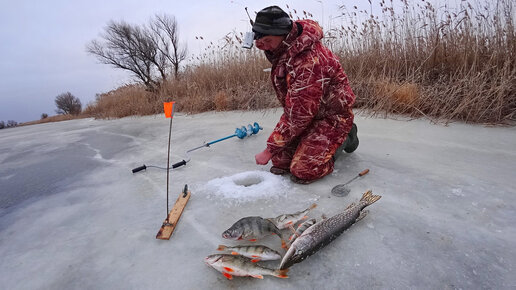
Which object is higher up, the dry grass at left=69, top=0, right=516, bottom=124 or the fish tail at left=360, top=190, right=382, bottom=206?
the dry grass at left=69, top=0, right=516, bottom=124

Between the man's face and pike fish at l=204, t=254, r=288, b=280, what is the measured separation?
1.54 metres

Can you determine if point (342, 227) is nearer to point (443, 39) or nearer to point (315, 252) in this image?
point (315, 252)

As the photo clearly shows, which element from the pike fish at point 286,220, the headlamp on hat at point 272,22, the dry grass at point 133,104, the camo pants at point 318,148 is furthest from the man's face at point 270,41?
the dry grass at point 133,104

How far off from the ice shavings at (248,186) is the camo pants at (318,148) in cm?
20

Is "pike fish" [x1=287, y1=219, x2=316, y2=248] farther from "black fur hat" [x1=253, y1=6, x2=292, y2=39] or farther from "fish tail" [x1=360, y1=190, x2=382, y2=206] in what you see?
"black fur hat" [x1=253, y1=6, x2=292, y2=39]

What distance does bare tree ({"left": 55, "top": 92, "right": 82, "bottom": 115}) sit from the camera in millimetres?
15760

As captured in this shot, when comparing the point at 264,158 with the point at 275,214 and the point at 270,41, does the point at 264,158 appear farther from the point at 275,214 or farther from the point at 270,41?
the point at 270,41

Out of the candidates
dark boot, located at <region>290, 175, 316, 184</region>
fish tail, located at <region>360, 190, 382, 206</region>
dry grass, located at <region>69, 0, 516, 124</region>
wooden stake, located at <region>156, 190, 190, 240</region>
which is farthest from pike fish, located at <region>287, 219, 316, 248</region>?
dry grass, located at <region>69, 0, 516, 124</region>

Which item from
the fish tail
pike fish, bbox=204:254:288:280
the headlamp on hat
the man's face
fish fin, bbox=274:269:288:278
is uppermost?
the headlamp on hat

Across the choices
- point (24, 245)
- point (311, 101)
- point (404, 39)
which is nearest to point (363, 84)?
point (404, 39)

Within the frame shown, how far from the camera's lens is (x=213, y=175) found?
106 inches

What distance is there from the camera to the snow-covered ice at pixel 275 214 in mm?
1348

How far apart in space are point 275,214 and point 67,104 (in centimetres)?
1834

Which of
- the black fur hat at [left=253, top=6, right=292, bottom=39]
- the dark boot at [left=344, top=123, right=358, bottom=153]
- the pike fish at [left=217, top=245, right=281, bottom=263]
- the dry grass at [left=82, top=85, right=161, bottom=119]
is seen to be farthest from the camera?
the dry grass at [left=82, top=85, right=161, bottom=119]
